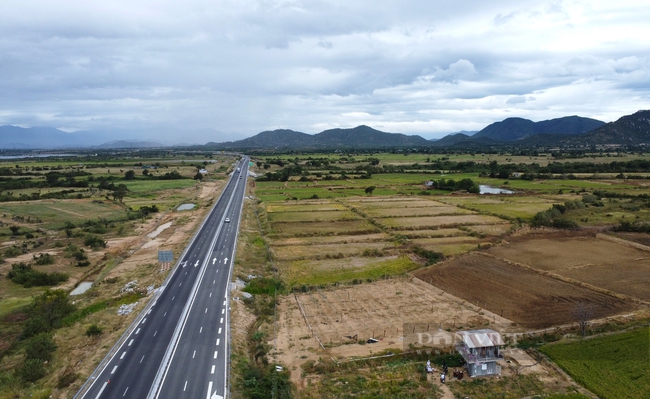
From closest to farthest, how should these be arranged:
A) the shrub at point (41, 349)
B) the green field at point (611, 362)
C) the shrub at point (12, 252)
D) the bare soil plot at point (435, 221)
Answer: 1. the green field at point (611, 362)
2. the shrub at point (41, 349)
3. the shrub at point (12, 252)
4. the bare soil plot at point (435, 221)

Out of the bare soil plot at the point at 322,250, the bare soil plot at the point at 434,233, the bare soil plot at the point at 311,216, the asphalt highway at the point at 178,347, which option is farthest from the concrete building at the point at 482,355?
the bare soil plot at the point at 311,216

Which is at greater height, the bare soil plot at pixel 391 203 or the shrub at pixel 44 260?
the bare soil plot at pixel 391 203

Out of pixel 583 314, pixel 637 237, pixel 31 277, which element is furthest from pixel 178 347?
pixel 637 237

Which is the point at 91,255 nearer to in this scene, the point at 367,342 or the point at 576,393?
the point at 367,342

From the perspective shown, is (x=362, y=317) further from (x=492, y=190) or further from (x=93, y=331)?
(x=492, y=190)

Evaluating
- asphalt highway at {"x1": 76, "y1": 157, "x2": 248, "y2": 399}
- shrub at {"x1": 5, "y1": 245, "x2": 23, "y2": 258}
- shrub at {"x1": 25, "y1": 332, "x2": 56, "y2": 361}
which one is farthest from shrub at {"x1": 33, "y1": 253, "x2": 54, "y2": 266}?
shrub at {"x1": 25, "y1": 332, "x2": 56, "y2": 361}

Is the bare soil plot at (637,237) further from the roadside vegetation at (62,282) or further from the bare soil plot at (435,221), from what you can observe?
the roadside vegetation at (62,282)

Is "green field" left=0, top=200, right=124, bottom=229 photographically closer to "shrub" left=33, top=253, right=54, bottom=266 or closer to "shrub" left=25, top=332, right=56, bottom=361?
"shrub" left=33, top=253, right=54, bottom=266
